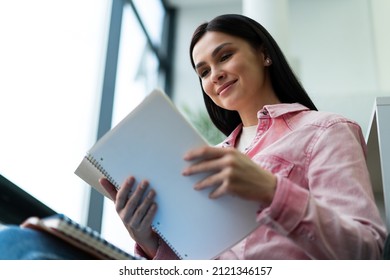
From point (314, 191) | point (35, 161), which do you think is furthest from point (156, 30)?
point (314, 191)

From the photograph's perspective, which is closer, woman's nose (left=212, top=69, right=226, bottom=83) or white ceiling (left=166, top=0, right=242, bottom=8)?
woman's nose (left=212, top=69, right=226, bottom=83)

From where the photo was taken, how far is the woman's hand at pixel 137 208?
2.58 ft

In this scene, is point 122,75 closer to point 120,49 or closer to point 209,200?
point 120,49

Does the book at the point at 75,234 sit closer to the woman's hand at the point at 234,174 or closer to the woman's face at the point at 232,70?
the woman's hand at the point at 234,174

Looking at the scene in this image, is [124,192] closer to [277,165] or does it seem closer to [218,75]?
[277,165]

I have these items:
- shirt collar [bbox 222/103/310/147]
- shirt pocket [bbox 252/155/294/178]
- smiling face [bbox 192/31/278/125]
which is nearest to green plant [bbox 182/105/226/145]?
smiling face [bbox 192/31/278/125]

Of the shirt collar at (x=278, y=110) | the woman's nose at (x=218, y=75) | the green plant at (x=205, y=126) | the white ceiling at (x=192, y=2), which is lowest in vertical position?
the green plant at (x=205, y=126)

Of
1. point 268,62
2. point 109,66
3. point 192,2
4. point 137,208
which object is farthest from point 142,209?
point 192,2

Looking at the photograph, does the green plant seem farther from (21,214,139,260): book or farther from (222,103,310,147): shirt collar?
(21,214,139,260): book

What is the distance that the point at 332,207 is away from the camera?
2.50 feet

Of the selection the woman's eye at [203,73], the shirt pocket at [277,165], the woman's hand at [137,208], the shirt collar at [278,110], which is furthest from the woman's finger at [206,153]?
the woman's eye at [203,73]

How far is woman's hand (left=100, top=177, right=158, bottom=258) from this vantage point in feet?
2.58

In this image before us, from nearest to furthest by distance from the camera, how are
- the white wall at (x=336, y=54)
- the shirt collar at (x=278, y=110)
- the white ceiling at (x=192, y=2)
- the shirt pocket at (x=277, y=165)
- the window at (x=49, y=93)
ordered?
the shirt pocket at (x=277, y=165) → the shirt collar at (x=278, y=110) → the window at (x=49, y=93) → the white wall at (x=336, y=54) → the white ceiling at (x=192, y=2)

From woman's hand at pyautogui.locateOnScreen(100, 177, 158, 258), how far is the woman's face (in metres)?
0.40
